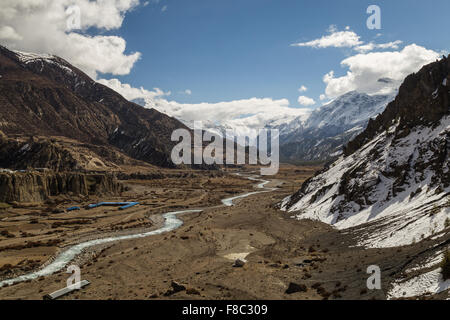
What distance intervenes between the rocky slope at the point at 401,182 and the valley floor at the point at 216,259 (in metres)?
3.24

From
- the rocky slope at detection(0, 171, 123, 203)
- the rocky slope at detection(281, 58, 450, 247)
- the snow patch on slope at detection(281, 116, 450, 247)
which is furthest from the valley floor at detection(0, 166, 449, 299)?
the rocky slope at detection(0, 171, 123, 203)

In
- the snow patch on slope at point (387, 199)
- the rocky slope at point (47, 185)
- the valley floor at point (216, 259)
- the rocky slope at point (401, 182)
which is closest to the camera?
the valley floor at point (216, 259)

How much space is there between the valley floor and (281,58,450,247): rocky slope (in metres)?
3.24

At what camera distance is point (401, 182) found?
45.3 metres

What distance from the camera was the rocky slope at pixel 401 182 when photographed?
110 feet

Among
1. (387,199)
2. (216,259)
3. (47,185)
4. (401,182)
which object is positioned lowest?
(216,259)

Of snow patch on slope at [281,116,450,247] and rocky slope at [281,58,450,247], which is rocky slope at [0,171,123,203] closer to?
snow patch on slope at [281,116,450,247]

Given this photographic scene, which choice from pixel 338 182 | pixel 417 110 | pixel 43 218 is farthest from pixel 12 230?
pixel 417 110

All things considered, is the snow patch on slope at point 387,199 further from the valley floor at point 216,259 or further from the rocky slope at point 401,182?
the valley floor at point 216,259

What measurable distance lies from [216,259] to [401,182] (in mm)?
30578

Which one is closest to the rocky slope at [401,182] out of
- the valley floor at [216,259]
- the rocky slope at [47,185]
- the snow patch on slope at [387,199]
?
the snow patch on slope at [387,199]

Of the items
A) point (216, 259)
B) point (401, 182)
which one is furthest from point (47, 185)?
point (401, 182)

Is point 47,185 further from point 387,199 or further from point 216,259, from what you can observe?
point 387,199
